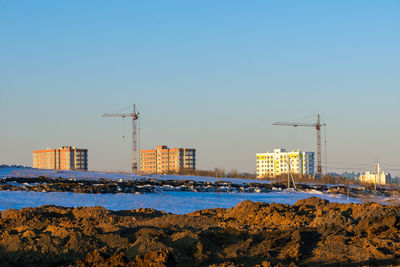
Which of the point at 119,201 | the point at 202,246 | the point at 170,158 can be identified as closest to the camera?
the point at 202,246

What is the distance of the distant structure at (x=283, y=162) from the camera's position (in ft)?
561

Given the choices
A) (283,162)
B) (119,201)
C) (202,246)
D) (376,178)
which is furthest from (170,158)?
(202,246)

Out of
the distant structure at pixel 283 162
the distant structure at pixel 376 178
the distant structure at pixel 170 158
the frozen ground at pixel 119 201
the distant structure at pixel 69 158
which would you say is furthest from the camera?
the distant structure at pixel 170 158

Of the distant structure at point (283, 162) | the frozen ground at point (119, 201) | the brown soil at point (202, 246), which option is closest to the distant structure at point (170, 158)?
the distant structure at point (283, 162)

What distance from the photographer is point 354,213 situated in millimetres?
14242

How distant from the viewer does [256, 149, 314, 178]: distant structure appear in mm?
171000

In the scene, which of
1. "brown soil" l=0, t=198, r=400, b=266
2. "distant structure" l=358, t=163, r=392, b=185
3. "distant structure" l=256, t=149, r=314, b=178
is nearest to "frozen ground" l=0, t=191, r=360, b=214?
"brown soil" l=0, t=198, r=400, b=266

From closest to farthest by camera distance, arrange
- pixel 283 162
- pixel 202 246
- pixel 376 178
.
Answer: pixel 202 246
pixel 376 178
pixel 283 162

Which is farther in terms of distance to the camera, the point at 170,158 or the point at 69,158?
the point at 170,158

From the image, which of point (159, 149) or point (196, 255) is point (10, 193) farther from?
point (159, 149)

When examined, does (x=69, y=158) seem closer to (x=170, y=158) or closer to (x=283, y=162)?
(x=170, y=158)

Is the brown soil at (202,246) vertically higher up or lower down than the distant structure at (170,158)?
lower down

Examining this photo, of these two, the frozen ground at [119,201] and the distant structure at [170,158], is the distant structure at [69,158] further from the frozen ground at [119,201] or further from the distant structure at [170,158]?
the frozen ground at [119,201]

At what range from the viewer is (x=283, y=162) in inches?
6772
